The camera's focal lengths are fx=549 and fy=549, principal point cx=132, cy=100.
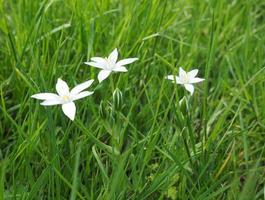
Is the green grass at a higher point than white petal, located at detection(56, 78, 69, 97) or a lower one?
lower

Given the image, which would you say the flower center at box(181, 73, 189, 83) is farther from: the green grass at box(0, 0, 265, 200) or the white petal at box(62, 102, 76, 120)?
the white petal at box(62, 102, 76, 120)

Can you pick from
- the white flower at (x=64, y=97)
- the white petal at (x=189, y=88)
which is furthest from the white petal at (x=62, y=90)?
the white petal at (x=189, y=88)

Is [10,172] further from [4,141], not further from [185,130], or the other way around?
[185,130]

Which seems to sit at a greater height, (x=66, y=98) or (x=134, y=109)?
(x=66, y=98)

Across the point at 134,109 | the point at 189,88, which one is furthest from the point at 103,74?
the point at 134,109

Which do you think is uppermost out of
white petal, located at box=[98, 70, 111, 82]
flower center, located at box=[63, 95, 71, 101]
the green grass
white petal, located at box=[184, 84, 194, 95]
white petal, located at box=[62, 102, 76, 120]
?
white petal, located at box=[98, 70, 111, 82]

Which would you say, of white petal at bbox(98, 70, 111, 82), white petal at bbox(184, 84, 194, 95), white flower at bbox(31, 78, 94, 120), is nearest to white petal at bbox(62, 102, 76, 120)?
white flower at bbox(31, 78, 94, 120)

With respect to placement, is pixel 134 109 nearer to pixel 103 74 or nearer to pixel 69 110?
pixel 103 74

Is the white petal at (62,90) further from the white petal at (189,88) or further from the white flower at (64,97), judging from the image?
the white petal at (189,88)

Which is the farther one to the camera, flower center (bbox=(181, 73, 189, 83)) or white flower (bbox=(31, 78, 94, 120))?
flower center (bbox=(181, 73, 189, 83))
